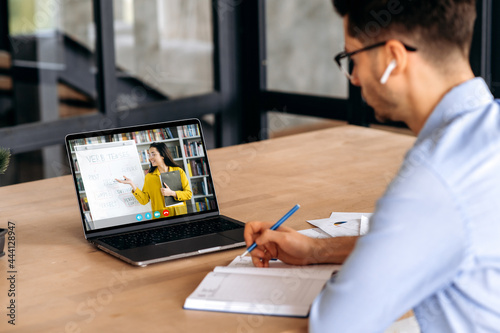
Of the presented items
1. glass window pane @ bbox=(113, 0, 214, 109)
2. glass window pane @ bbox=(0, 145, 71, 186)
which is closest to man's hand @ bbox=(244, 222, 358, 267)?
glass window pane @ bbox=(0, 145, 71, 186)

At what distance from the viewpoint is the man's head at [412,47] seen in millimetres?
1044

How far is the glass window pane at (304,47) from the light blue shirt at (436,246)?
2.96 metres

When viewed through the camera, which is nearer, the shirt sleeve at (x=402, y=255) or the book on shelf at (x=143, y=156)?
the shirt sleeve at (x=402, y=255)

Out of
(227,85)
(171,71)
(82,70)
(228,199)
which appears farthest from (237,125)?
(228,199)

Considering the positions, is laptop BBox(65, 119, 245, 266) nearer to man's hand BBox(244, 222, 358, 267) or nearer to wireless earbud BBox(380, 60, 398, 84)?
man's hand BBox(244, 222, 358, 267)

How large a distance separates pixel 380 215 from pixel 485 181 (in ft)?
0.51

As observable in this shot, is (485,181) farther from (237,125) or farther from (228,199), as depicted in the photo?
(237,125)

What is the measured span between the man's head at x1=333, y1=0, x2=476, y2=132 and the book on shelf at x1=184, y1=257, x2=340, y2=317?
36 centimetres

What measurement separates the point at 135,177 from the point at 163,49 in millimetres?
3112

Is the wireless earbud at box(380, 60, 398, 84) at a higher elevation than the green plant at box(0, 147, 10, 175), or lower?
higher

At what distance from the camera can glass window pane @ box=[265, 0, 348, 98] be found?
396 centimetres

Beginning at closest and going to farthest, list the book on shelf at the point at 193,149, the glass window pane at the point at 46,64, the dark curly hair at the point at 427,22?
1. the dark curly hair at the point at 427,22
2. the book on shelf at the point at 193,149
3. the glass window pane at the point at 46,64

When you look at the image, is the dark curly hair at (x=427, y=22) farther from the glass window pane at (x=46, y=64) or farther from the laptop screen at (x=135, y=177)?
the glass window pane at (x=46, y=64)

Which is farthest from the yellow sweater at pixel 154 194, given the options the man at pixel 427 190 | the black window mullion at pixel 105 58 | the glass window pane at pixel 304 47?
the glass window pane at pixel 304 47
